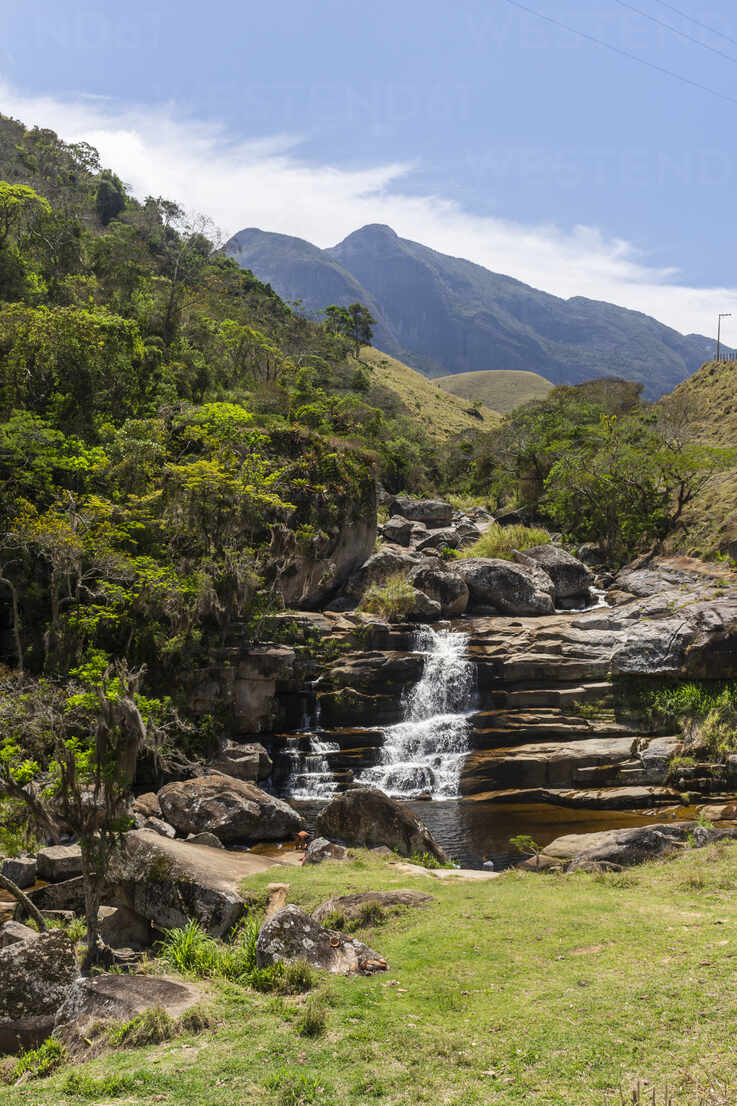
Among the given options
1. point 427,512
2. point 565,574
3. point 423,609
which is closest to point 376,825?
point 423,609

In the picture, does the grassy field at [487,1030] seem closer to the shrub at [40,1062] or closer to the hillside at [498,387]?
the shrub at [40,1062]

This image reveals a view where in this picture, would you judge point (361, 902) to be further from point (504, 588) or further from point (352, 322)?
point (352, 322)

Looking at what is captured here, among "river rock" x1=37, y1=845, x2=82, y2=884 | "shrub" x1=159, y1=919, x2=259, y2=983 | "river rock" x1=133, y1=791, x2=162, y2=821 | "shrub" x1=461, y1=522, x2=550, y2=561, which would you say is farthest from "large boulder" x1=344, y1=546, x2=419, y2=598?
"shrub" x1=159, y1=919, x2=259, y2=983

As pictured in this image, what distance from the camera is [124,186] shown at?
259ft

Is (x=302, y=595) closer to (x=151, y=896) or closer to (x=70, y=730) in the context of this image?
(x=70, y=730)

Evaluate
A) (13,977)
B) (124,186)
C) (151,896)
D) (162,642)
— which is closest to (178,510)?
(162,642)

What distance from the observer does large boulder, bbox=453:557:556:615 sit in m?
31.9

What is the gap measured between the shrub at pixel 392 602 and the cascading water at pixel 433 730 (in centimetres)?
192

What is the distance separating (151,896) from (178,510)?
16473 mm

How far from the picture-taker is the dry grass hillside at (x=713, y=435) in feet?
122

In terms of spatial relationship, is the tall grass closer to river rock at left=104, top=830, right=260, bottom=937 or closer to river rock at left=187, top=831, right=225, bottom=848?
river rock at left=104, top=830, right=260, bottom=937

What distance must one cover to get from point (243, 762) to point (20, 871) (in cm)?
859

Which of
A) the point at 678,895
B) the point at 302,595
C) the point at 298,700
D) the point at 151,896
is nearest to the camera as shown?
the point at 678,895

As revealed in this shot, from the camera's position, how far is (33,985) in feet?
27.3
